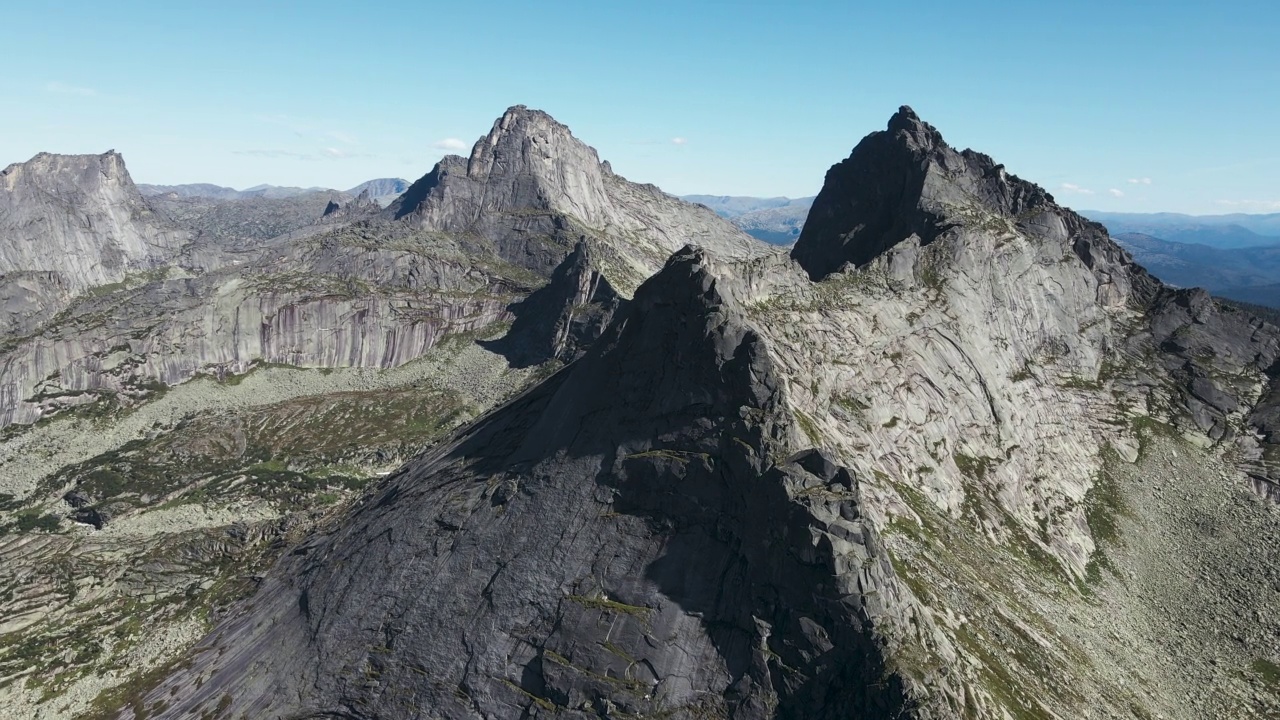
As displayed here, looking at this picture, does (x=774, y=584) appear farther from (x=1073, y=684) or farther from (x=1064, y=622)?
(x=1064, y=622)

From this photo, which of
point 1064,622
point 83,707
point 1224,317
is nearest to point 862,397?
point 1064,622

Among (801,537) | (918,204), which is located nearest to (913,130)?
(918,204)

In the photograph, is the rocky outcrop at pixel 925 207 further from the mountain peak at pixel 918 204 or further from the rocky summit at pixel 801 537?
the rocky summit at pixel 801 537

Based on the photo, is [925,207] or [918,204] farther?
[918,204]

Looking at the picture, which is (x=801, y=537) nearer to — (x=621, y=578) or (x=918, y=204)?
(x=621, y=578)

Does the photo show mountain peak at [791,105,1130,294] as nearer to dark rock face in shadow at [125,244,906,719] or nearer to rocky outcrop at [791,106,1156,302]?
rocky outcrop at [791,106,1156,302]

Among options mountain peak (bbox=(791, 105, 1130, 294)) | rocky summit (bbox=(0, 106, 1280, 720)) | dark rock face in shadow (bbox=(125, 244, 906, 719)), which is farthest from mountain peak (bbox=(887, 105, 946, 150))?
dark rock face in shadow (bbox=(125, 244, 906, 719))

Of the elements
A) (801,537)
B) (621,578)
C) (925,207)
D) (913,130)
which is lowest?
(621,578)
